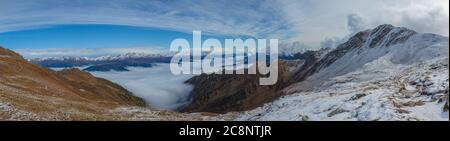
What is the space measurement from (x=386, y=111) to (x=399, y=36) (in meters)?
157

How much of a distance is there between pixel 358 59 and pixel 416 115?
168 m

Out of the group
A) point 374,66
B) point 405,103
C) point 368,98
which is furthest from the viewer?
point 374,66

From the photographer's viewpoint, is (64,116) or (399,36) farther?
(399,36)

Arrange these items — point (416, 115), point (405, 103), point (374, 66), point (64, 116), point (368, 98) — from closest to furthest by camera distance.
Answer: point (416, 115), point (405, 103), point (368, 98), point (64, 116), point (374, 66)

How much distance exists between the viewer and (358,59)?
19112 centimetres

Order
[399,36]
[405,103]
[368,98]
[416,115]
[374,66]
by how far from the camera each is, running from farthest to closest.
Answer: [399,36], [374,66], [368,98], [405,103], [416,115]

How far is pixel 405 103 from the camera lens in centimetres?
3391
